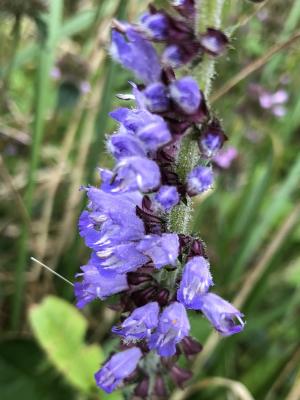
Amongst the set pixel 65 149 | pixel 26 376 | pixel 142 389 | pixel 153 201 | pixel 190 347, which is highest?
pixel 153 201

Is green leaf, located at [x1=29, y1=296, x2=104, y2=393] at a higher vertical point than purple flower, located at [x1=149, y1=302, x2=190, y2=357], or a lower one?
lower

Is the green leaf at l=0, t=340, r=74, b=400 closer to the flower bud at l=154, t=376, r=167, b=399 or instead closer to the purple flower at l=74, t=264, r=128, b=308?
the flower bud at l=154, t=376, r=167, b=399

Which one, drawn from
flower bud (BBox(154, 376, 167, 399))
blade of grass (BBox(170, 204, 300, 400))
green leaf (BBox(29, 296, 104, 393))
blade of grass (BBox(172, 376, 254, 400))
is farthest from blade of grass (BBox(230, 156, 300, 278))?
flower bud (BBox(154, 376, 167, 399))

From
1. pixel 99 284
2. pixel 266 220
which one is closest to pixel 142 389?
pixel 99 284

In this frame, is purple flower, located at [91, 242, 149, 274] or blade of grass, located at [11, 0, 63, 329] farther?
blade of grass, located at [11, 0, 63, 329]

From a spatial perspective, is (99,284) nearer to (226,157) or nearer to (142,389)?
(142,389)

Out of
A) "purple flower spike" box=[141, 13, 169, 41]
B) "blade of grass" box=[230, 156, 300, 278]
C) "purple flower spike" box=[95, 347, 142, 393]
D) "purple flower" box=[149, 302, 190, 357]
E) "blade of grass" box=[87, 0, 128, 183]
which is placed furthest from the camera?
"blade of grass" box=[230, 156, 300, 278]
